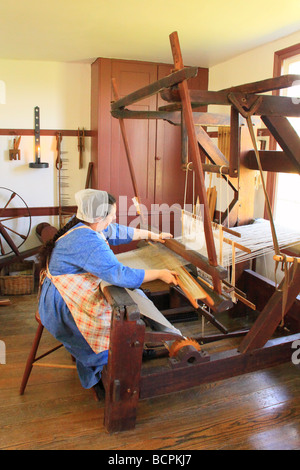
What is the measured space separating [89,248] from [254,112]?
1.01 m

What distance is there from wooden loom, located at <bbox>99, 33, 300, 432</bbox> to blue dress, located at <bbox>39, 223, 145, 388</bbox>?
0.27 ft

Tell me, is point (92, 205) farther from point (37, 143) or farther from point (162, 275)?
point (37, 143)

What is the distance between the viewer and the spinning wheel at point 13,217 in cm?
446

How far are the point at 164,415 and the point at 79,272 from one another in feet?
2.87

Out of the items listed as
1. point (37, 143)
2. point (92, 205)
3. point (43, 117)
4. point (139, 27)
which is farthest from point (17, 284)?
point (139, 27)

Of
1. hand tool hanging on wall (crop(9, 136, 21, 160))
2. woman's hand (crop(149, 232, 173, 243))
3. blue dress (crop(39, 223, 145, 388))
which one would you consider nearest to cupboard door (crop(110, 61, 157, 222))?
hand tool hanging on wall (crop(9, 136, 21, 160))

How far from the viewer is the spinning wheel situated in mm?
4461

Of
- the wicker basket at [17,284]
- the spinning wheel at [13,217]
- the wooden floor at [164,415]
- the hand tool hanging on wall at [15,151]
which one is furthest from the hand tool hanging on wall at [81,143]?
the wooden floor at [164,415]

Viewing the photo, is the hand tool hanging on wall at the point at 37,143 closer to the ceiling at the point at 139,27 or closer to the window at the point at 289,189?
the ceiling at the point at 139,27

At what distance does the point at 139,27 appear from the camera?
10.2ft

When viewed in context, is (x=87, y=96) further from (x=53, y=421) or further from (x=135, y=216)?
(x=53, y=421)

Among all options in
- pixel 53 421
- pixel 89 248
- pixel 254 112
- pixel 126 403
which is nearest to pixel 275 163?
pixel 254 112

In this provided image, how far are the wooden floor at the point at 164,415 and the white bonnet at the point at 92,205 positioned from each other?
3.36 ft
